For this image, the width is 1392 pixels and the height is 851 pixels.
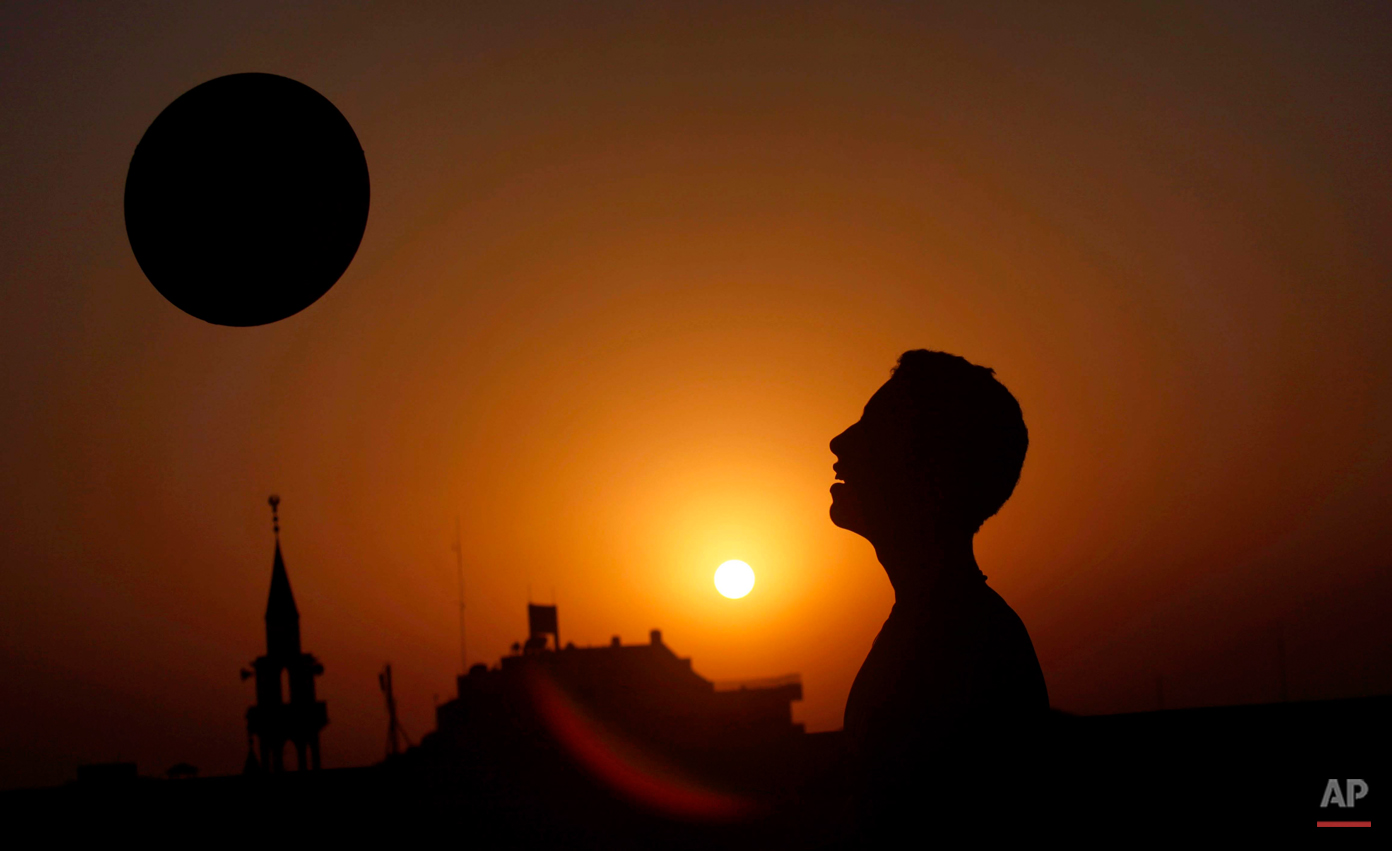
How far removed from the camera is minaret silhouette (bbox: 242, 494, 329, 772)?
4206 centimetres

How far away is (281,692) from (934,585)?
46414 mm

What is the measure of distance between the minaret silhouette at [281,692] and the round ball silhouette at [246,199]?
38.9m

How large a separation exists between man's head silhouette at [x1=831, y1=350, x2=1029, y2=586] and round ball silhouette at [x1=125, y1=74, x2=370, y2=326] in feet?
5.44

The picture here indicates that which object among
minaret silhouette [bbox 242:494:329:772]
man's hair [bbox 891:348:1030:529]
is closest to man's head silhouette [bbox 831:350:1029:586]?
man's hair [bbox 891:348:1030:529]

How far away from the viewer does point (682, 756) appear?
262cm

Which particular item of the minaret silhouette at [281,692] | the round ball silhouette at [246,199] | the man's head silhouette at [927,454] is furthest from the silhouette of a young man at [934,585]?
the minaret silhouette at [281,692]

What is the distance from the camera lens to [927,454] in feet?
8.22

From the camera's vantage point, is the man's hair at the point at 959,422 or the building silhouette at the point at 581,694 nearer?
the man's hair at the point at 959,422

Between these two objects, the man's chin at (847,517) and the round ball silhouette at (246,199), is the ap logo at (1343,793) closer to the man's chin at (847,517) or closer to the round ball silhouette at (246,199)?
the man's chin at (847,517)

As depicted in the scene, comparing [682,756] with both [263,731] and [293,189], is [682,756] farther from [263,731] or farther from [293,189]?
[263,731]

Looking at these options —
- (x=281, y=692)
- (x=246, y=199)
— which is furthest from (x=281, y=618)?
(x=246, y=199)

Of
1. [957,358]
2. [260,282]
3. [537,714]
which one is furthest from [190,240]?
[537,714]

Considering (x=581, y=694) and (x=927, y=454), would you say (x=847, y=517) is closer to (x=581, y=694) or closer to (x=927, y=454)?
(x=927, y=454)

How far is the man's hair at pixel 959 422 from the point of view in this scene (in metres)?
2.48
